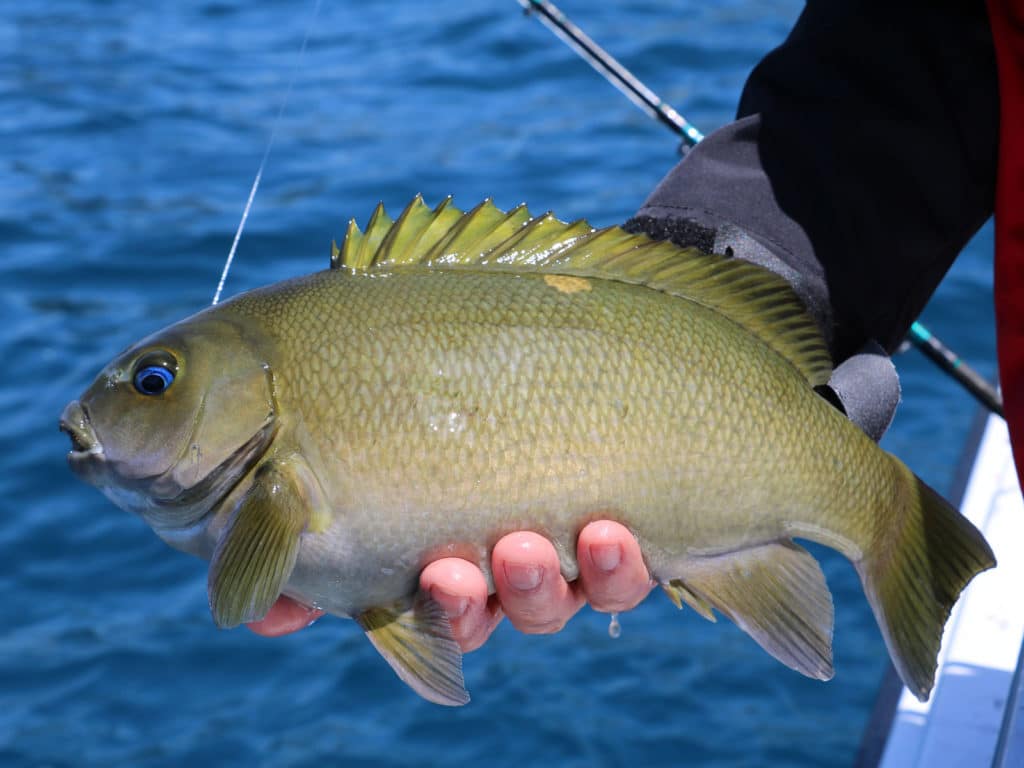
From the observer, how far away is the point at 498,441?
2.07 metres

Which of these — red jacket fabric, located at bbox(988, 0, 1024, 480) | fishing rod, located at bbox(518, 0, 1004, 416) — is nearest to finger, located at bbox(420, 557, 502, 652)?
red jacket fabric, located at bbox(988, 0, 1024, 480)

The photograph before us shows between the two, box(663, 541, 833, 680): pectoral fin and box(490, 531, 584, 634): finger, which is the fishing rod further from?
box(490, 531, 584, 634): finger

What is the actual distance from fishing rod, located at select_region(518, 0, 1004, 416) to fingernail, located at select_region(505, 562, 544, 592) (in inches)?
71.5

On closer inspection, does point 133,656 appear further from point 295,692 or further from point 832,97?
point 832,97

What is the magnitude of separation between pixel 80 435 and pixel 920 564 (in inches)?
A: 58.1

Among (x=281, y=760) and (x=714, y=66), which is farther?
(x=714, y=66)

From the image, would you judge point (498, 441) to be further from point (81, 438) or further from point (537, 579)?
point (81, 438)

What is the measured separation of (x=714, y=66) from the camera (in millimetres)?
9789

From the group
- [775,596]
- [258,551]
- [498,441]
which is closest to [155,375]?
[258,551]

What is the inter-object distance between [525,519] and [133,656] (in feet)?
10.4

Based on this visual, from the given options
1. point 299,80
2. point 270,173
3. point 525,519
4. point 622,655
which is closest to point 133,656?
point 622,655

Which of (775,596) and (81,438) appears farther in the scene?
(775,596)

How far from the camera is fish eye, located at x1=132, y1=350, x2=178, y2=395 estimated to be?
2125 millimetres

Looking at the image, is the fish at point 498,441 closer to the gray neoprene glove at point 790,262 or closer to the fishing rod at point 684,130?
the gray neoprene glove at point 790,262
